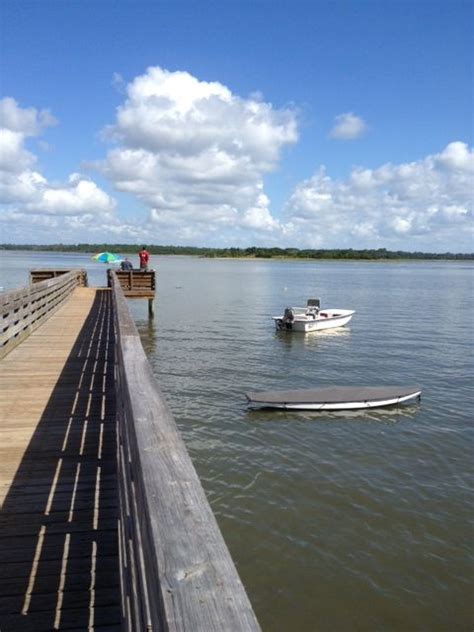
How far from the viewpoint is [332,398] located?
14.0m

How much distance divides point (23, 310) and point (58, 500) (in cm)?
827

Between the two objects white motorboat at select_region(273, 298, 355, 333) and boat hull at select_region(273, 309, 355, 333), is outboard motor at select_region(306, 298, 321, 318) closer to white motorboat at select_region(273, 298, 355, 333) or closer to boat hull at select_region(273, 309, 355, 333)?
white motorboat at select_region(273, 298, 355, 333)

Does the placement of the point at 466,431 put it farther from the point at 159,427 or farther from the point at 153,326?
the point at 153,326

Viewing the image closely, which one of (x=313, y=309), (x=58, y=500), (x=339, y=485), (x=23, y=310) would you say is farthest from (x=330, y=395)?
(x=313, y=309)

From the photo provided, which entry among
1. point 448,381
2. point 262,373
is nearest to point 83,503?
point 262,373

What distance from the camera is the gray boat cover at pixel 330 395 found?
45.2ft

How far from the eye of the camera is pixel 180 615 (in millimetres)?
1249

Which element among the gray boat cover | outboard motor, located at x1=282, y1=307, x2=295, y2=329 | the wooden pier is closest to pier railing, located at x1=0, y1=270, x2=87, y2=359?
the wooden pier

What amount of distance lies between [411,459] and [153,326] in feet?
69.7

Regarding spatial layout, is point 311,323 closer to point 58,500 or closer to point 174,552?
point 58,500

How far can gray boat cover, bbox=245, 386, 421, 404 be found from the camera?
13.8 meters

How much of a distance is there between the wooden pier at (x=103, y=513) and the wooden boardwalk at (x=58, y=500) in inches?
0.4

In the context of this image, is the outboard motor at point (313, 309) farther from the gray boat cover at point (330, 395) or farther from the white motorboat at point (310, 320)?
the gray boat cover at point (330, 395)

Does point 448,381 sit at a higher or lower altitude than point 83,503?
lower
